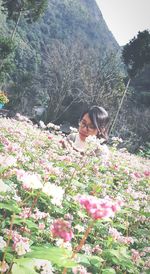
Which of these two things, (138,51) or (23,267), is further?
(138,51)

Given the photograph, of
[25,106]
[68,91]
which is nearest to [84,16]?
[25,106]

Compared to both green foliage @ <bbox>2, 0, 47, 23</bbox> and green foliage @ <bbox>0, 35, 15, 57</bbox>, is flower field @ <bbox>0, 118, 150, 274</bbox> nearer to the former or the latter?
green foliage @ <bbox>0, 35, 15, 57</bbox>

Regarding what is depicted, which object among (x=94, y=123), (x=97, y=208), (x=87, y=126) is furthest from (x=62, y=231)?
(x=87, y=126)

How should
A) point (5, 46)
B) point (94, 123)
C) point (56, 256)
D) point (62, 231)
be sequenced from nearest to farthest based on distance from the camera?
point (56, 256) → point (62, 231) → point (94, 123) → point (5, 46)

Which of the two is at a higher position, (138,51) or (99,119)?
(138,51)

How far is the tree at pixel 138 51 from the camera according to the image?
37.3 metres

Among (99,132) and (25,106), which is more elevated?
(99,132)

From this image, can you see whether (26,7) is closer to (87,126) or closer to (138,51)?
(138,51)

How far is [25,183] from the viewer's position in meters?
2.43

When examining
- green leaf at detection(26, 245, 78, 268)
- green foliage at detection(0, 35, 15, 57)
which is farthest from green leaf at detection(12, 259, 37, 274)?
green foliage at detection(0, 35, 15, 57)

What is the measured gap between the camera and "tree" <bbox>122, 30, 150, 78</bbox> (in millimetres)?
37281

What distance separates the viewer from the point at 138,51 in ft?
123

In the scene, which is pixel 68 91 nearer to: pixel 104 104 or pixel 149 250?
pixel 104 104

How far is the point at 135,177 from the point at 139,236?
293cm
